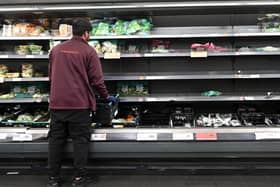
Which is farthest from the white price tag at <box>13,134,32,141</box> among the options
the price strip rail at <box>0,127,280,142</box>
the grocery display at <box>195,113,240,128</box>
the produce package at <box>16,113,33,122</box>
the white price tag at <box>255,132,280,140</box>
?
the white price tag at <box>255,132,280,140</box>

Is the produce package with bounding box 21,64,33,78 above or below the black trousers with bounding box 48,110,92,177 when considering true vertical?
above

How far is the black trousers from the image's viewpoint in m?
2.94

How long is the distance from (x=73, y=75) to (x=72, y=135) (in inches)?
22.2

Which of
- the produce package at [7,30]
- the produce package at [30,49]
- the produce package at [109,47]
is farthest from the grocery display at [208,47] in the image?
the produce package at [7,30]

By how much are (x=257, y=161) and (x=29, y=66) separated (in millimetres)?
2803

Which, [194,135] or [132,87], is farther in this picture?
[132,87]

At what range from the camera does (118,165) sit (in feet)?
10.9

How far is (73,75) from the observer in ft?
9.53

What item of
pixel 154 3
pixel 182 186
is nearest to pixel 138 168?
pixel 182 186

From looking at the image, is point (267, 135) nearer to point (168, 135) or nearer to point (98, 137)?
point (168, 135)

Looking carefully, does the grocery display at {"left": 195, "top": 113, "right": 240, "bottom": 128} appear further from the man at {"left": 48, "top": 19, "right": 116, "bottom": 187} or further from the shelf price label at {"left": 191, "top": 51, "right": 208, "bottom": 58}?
the man at {"left": 48, "top": 19, "right": 116, "bottom": 187}

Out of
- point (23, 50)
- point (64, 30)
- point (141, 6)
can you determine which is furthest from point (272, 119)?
point (23, 50)

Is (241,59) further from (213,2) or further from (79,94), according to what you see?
(79,94)

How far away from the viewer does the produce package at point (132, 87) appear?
3.95 metres
